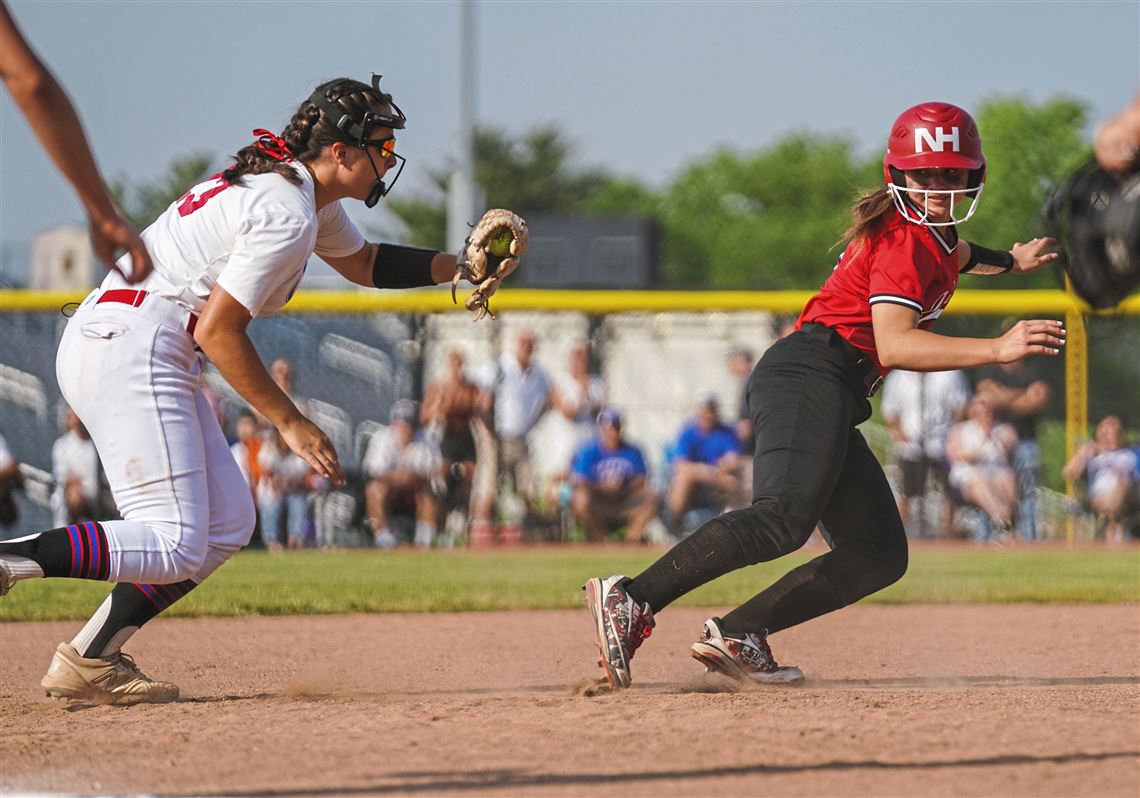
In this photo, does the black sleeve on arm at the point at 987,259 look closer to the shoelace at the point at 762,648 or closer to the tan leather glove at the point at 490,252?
the shoelace at the point at 762,648

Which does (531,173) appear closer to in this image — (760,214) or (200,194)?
(760,214)

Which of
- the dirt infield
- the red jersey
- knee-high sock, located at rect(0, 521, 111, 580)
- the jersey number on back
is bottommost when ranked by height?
the dirt infield

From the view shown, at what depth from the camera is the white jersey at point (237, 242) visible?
14.2 ft

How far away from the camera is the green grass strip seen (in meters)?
8.58

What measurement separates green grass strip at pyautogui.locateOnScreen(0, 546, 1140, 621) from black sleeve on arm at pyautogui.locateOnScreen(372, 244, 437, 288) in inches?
129

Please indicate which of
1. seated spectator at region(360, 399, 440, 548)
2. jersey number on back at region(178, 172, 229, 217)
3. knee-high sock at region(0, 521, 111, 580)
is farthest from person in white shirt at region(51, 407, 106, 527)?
knee-high sock at region(0, 521, 111, 580)

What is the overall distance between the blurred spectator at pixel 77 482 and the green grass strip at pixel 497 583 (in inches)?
72.1

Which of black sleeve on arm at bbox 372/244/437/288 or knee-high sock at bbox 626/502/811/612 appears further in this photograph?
black sleeve on arm at bbox 372/244/437/288

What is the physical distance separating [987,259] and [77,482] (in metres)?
10.4

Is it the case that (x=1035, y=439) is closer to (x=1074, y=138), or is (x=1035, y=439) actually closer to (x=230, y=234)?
(x=230, y=234)

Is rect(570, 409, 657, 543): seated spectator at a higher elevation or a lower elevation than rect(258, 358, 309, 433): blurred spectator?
lower

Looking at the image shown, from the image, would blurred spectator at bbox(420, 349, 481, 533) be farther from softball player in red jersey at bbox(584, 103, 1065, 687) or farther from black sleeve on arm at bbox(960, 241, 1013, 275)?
softball player in red jersey at bbox(584, 103, 1065, 687)

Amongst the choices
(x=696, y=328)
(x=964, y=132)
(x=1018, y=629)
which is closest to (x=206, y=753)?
(x=964, y=132)

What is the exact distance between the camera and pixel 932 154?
16.2ft
